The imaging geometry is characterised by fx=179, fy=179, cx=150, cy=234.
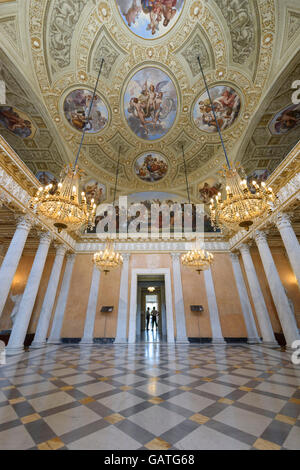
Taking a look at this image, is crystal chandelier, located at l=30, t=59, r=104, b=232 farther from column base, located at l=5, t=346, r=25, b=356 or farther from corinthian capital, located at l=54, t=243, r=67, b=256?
corinthian capital, located at l=54, t=243, r=67, b=256

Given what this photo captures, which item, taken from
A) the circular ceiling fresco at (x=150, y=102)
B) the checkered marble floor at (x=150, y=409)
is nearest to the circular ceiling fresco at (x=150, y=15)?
the circular ceiling fresco at (x=150, y=102)

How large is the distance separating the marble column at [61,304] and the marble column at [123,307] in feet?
10.3

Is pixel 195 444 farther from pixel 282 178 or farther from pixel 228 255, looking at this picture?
pixel 228 255

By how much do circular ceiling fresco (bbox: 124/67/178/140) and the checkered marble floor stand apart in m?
9.13

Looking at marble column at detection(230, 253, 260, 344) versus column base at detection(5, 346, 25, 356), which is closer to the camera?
column base at detection(5, 346, 25, 356)

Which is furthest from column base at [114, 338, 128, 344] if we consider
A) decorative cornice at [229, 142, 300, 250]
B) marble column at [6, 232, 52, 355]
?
decorative cornice at [229, 142, 300, 250]

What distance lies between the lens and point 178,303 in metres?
10.1

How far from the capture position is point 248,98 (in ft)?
22.6

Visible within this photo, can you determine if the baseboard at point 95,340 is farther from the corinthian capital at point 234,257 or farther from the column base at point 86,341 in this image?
the corinthian capital at point 234,257

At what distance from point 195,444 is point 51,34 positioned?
32.2 feet

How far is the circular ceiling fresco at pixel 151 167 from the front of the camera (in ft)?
31.4

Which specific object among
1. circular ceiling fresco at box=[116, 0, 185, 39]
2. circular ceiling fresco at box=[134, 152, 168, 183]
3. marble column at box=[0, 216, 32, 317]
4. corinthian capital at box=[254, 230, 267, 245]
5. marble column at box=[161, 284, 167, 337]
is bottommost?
marble column at box=[161, 284, 167, 337]

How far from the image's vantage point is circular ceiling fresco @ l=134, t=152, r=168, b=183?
9578 millimetres

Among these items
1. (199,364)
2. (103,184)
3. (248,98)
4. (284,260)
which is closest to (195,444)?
(199,364)
